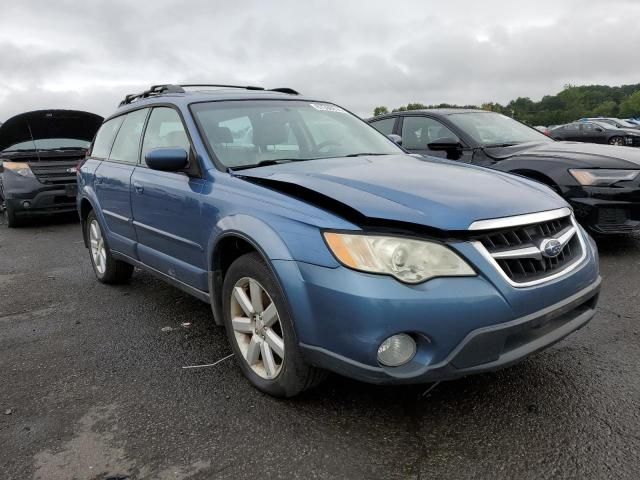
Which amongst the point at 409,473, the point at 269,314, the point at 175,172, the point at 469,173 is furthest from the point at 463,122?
the point at 409,473

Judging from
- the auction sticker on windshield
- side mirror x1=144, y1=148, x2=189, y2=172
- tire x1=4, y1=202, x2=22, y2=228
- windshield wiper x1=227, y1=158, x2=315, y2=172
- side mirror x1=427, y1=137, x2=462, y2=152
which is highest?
the auction sticker on windshield

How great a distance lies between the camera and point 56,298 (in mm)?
4781

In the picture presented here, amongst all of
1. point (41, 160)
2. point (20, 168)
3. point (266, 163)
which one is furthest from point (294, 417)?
point (41, 160)

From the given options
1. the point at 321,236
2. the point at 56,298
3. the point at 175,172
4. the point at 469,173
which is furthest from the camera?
the point at 56,298

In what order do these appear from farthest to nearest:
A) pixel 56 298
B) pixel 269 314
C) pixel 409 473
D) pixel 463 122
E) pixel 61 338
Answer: pixel 463 122 < pixel 56 298 < pixel 61 338 < pixel 269 314 < pixel 409 473

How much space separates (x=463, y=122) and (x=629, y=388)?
4.18 meters

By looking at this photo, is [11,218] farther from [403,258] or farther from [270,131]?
[403,258]

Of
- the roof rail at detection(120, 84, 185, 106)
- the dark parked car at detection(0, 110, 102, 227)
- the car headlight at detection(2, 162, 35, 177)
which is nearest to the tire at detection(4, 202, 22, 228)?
the dark parked car at detection(0, 110, 102, 227)

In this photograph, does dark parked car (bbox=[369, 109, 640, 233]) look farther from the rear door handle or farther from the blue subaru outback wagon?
the rear door handle

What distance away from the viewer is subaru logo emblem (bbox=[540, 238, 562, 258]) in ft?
7.90

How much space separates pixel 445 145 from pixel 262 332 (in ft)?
12.6

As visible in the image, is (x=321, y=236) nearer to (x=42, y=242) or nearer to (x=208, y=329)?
(x=208, y=329)

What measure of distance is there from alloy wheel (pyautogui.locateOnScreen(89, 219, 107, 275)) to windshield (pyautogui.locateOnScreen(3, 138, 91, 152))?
4966 mm

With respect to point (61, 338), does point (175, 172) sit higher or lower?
higher
